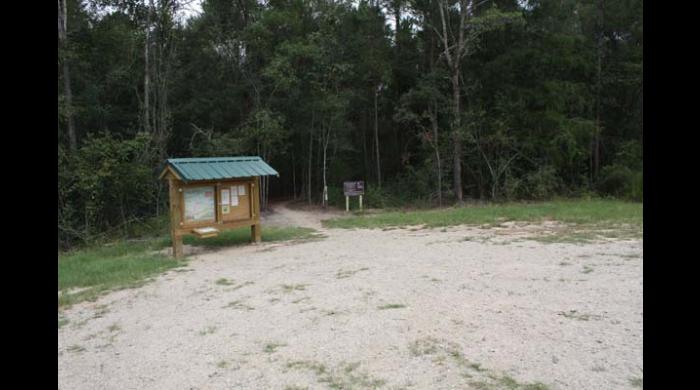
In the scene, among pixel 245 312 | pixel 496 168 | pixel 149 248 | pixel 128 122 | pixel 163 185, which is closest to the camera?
pixel 245 312

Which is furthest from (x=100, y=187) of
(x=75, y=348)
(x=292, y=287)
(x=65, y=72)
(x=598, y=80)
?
(x=598, y=80)

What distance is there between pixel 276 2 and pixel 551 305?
55.9 feet

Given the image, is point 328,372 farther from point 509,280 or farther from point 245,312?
point 509,280

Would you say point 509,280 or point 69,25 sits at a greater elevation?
point 69,25

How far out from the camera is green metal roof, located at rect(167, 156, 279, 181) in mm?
8930

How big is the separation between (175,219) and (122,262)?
46.1 inches

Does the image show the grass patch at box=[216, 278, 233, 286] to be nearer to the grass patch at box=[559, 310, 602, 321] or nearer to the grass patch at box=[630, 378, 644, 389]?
the grass patch at box=[559, 310, 602, 321]

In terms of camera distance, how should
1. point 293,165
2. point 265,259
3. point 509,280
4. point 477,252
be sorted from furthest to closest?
point 293,165 < point 265,259 < point 477,252 < point 509,280

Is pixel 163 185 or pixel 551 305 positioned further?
pixel 163 185

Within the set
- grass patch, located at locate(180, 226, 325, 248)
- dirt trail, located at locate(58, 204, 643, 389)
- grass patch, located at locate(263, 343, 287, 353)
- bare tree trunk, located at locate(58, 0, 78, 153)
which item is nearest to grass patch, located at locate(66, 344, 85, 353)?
dirt trail, located at locate(58, 204, 643, 389)

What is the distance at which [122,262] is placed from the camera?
8414 millimetres

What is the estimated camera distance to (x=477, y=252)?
25.6 ft

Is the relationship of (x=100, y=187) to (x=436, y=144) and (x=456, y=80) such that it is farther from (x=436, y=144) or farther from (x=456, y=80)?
(x=456, y=80)

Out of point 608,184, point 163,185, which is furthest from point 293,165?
point 608,184
